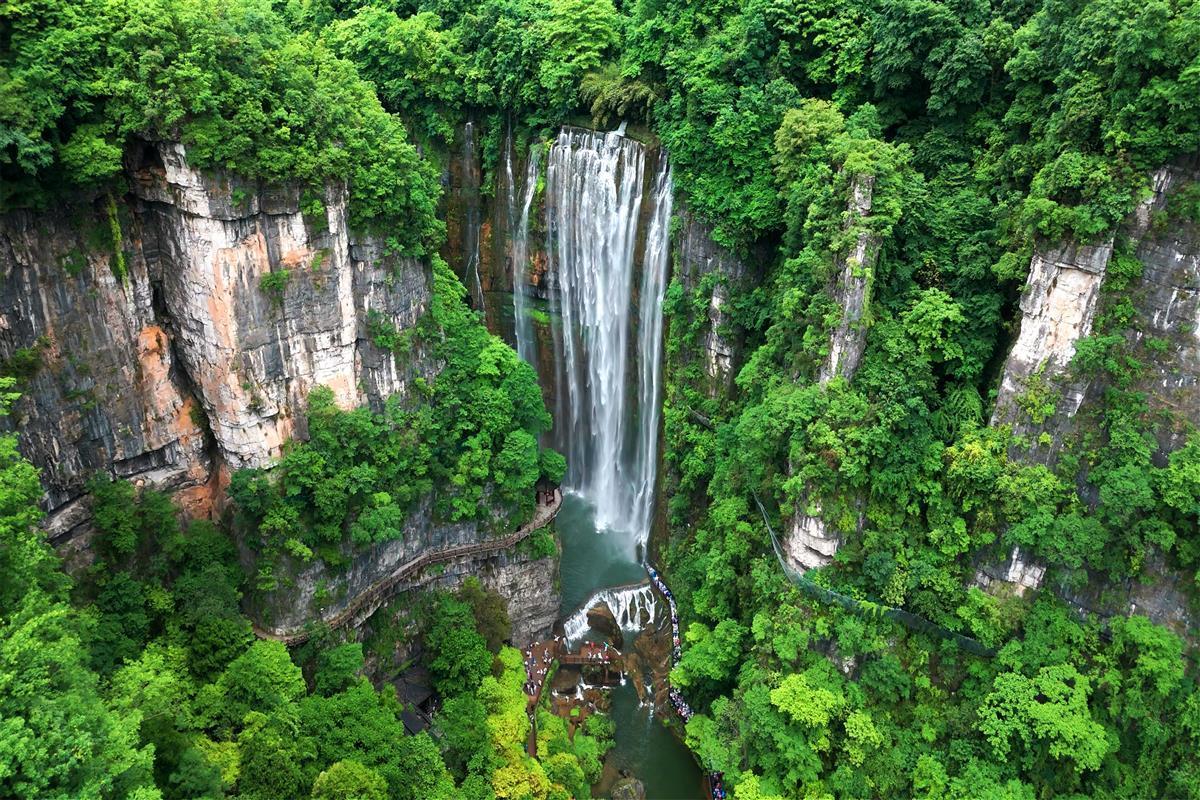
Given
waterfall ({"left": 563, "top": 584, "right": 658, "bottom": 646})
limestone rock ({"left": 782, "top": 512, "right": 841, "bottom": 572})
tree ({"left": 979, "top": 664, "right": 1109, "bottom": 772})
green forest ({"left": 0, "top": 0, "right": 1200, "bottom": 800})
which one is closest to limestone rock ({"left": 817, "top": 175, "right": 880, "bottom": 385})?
green forest ({"left": 0, "top": 0, "right": 1200, "bottom": 800})

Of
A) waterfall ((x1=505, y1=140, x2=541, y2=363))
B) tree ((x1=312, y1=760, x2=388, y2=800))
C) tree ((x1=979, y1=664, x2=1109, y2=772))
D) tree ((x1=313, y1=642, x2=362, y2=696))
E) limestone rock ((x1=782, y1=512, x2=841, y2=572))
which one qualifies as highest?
waterfall ((x1=505, y1=140, x2=541, y2=363))

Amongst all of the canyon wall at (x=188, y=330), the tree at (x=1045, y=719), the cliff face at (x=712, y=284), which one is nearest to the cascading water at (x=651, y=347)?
the cliff face at (x=712, y=284)

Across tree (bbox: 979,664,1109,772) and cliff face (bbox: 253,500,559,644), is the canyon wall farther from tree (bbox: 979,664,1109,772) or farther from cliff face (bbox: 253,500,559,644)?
tree (bbox: 979,664,1109,772)

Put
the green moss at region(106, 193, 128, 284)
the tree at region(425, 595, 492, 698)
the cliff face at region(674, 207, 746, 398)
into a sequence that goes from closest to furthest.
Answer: the green moss at region(106, 193, 128, 284) → the tree at region(425, 595, 492, 698) → the cliff face at region(674, 207, 746, 398)

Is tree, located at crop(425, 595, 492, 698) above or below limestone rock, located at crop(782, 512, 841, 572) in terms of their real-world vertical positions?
below

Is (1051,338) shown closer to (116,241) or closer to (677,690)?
(677,690)

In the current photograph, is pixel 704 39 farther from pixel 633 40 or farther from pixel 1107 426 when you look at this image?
pixel 1107 426
